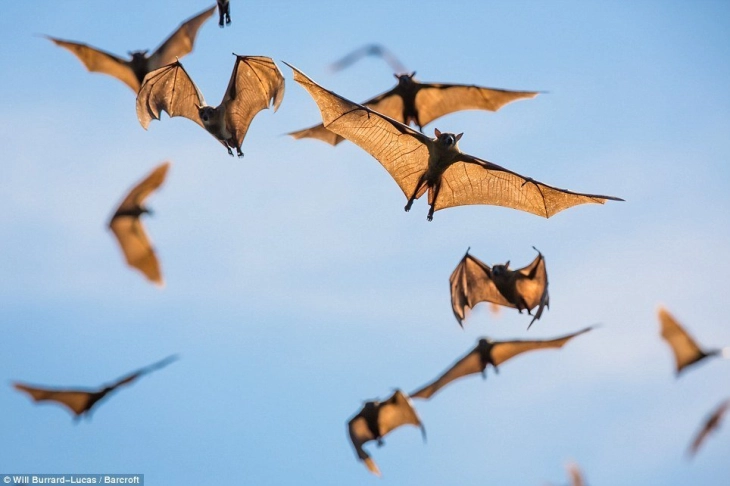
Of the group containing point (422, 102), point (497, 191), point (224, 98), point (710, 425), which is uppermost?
point (422, 102)

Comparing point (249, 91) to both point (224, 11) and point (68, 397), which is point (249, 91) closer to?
Answer: point (224, 11)

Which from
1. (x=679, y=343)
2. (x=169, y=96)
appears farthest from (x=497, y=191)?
(x=169, y=96)

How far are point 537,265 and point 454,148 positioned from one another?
3.44 meters

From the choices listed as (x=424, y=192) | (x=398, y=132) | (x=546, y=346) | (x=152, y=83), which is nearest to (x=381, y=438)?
(x=546, y=346)

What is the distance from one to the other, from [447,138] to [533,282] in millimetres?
4095

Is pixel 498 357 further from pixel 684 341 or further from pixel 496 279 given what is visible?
pixel 684 341

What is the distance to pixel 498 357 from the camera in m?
19.6

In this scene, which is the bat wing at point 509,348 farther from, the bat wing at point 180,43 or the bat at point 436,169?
the bat wing at point 180,43

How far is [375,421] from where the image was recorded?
19.6m

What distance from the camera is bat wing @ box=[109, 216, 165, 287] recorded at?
1555cm

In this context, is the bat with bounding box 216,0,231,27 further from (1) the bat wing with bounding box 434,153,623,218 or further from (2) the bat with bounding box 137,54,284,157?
(1) the bat wing with bounding box 434,153,623,218

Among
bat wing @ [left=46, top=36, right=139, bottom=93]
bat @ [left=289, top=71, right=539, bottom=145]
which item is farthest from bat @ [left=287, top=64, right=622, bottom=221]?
bat wing @ [left=46, top=36, right=139, bottom=93]

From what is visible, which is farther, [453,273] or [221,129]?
[453,273]

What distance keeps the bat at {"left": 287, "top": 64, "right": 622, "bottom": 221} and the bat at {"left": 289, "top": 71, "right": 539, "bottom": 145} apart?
3142 mm
